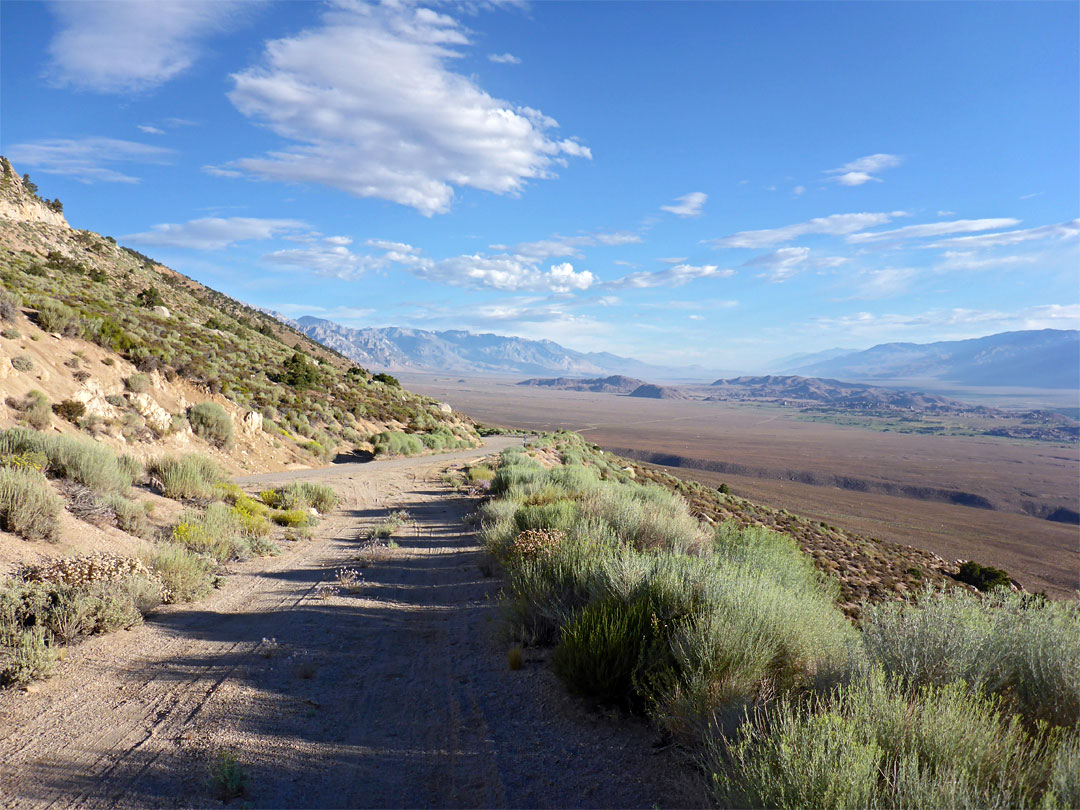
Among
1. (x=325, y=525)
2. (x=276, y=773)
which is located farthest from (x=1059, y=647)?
(x=325, y=525)

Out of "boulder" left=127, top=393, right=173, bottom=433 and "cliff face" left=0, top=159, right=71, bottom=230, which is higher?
"cliff face" left=0, top=159, right=71, bottom=230

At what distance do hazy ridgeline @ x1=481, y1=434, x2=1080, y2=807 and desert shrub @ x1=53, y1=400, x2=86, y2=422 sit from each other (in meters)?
15.3

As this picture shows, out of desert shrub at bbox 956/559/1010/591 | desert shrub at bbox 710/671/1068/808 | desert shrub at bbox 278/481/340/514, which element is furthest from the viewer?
desert shrub at bbox 956/559/1010/591

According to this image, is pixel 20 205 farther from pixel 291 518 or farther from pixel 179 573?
pixel 179 573

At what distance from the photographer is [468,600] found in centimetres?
777

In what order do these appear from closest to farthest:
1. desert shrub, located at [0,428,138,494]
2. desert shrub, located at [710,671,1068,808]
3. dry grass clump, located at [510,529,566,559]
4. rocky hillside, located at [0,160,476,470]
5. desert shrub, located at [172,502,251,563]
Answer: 1. desert shrub, located at [710,671,1068,808]
2. dry grass clump, located at [510,529,566,559]
3. desert shrub, located at [172,502,251,563]
4. desert shrub, located at [0,428,138,494]
5. rocky hillside, located at [0,160,476,470]

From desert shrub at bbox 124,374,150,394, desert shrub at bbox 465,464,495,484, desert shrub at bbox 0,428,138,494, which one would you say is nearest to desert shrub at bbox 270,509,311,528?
desert shrub at bbox 0,428,138,494

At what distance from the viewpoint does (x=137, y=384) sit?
721 inches

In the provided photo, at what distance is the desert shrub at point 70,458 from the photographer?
9359mm

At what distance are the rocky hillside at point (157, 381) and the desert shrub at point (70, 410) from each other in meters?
0.03

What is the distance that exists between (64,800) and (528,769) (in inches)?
114

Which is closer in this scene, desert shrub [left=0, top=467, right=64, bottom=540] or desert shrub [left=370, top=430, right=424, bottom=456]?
desert shrub [left=0, top=467, right=64, bottom=540]

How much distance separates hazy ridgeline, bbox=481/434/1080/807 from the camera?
8.38 ft

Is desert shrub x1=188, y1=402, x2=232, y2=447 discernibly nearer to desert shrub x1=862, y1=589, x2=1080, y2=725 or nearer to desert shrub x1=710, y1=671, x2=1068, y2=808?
desert shrub x1=710, y1=671, x2=1068, y2=808
